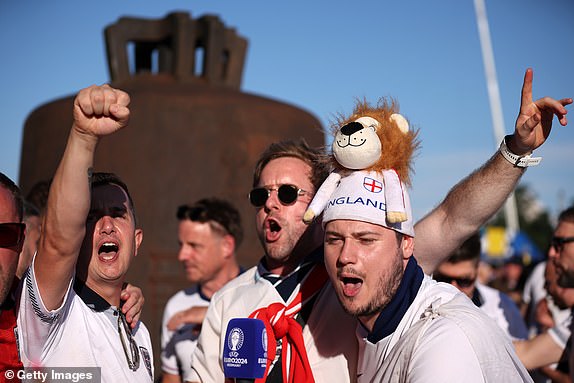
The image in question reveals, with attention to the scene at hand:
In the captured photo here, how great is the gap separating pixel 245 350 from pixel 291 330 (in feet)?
1.71

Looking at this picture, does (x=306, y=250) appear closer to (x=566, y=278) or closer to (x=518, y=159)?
(x=518, y=159)

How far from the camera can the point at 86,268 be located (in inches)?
115

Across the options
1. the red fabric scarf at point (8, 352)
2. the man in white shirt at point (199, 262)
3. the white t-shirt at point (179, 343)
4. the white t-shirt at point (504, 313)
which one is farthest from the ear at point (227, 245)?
the red fabric scarf at point (8, 352)

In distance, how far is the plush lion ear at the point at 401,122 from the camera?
3.12 metres

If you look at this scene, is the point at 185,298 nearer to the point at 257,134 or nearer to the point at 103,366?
the point at 103,366

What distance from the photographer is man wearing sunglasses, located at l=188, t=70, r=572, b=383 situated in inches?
129

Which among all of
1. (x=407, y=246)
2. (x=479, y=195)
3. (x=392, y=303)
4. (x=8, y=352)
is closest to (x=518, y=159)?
(x=479, y=195)

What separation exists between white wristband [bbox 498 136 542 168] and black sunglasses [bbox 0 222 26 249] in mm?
2259

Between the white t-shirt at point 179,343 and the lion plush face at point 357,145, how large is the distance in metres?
2.37

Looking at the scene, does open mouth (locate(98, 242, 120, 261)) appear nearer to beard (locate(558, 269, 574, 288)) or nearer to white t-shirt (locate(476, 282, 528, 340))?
beard (locate(558, 269, 574, 288))

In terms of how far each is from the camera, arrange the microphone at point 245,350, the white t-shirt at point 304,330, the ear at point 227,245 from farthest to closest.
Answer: the ear at point 227,245, the white t-shirt at point 304,330, the microphone at point 245,350

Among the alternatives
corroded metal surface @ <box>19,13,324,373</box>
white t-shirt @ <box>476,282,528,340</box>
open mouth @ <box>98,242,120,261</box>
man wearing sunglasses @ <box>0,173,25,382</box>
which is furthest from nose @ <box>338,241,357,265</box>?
corroded metal surface @ <box>19,13,324,373</box>

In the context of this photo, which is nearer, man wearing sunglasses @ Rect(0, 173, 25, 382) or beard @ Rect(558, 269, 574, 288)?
man wearing sunglasses @ Rect(0, 173, 25, 382)

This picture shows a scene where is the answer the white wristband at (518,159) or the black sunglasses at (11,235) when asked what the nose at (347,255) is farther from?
the black sunglasses at (11,235)
